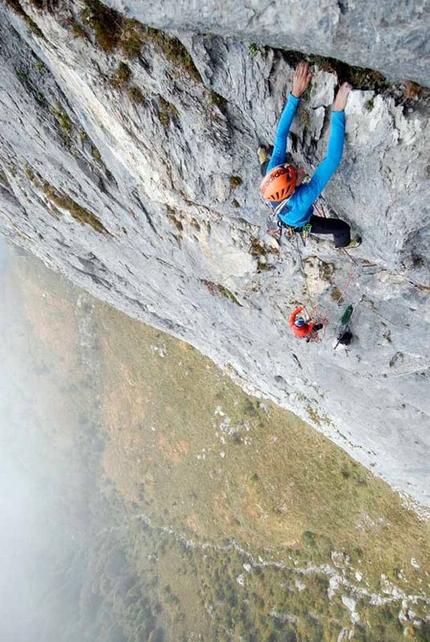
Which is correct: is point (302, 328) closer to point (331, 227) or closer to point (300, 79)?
point (331, 227)

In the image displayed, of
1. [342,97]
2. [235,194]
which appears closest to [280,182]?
[342,97]

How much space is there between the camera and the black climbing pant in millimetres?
7309

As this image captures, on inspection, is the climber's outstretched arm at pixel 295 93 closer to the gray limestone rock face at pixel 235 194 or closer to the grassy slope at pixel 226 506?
the gray limestone rock face at pixel 235 194

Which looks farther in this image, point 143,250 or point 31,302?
point 31,302

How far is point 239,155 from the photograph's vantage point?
759cm

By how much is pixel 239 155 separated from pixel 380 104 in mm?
2755

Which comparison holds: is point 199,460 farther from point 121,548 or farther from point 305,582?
point 121,548

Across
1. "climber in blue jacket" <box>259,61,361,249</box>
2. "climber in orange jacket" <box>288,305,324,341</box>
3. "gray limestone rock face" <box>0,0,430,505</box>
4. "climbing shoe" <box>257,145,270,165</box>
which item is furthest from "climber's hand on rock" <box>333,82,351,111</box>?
"climber in orange jacket" <box>288,305,324,341</box>

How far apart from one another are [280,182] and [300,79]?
4.33 ft

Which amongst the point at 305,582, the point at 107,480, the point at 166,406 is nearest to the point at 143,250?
the point at 166,406

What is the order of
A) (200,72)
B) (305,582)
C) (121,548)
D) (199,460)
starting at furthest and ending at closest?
(121,548) → (199,460) → (305,582) → (200,72)

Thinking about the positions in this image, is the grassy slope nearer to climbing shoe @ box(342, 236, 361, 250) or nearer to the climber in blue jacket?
climbing shoe @ box(342, 236, 361, 250)

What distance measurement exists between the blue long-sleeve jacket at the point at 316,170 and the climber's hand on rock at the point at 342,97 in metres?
0.07

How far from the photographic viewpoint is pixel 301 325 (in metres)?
11.0
